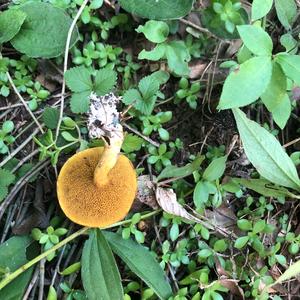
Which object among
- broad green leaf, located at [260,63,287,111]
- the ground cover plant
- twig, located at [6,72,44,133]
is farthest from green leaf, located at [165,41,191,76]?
twig, located at [6,72,44,133]

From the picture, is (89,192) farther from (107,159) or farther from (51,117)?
(51,117)

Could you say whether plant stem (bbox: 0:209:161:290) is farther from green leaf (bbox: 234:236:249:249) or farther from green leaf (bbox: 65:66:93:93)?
green leaf (bbox: 65:66:93:93)

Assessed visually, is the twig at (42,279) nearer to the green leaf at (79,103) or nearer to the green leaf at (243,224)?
the green leaf at (79,103)

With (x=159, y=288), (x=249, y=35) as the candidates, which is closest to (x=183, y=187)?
(x=159, y=288)

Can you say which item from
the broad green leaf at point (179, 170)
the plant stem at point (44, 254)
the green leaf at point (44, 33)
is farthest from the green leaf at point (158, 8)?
the plant stem at point (44, 254)

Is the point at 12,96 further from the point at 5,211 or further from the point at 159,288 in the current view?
the point at 159,288

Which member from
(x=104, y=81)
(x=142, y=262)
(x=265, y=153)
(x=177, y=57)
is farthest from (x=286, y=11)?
(x=142, y=262)
